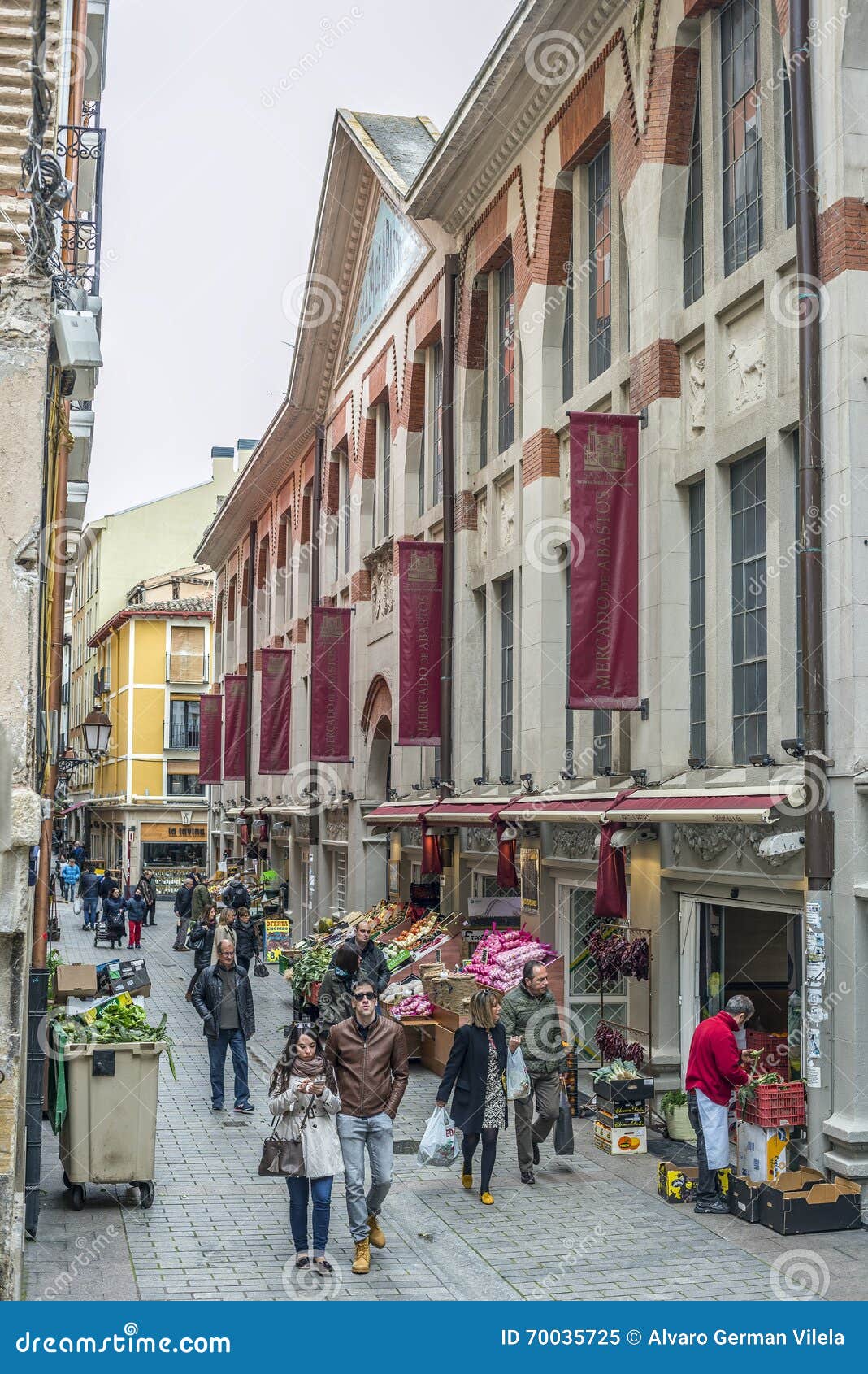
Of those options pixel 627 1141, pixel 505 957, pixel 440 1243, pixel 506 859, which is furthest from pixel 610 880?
pixel 440 1243

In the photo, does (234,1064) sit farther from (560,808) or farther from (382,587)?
(382,587)

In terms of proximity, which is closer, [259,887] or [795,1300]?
[795,1300]

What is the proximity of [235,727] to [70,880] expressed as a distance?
10709mm

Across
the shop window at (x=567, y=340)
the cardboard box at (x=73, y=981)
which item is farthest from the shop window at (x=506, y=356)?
the cardboard box at (x=73, y=981)

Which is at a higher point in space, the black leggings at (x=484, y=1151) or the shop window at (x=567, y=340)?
the shop window at (x=567, y=340)

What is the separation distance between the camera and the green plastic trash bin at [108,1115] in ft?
34.7

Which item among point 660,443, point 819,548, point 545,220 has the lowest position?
point 819,548

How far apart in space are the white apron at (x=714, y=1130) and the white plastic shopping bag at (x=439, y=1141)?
6.41ft

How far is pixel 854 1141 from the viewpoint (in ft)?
34.6

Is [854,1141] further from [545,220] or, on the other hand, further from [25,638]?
[545,220]

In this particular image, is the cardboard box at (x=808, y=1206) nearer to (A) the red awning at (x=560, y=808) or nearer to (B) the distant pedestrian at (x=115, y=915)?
(A) the red awning at (x=560, y=808)

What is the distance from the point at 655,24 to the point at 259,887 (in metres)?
25.8

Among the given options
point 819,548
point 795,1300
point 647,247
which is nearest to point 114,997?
point 795,1300

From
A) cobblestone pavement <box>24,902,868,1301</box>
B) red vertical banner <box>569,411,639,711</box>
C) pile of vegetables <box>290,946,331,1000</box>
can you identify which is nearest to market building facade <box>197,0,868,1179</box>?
red vertical banner <box>569,411,639,711</box>
